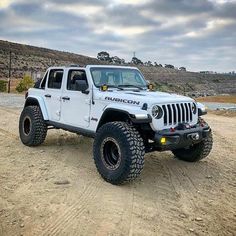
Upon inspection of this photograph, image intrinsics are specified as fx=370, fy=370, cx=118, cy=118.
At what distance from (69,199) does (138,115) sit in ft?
5.33

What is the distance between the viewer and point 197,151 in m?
7.10

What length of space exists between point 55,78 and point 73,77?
0.71 m

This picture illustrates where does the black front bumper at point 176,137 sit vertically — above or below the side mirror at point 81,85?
below

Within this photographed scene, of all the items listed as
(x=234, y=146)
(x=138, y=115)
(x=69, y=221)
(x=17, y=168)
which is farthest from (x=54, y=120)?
(x=234, y=146)

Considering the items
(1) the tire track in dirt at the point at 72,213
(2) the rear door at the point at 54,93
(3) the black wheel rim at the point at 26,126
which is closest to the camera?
(1) the tire track in dirt at the point at 72,213

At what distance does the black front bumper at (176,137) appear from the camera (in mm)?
5762

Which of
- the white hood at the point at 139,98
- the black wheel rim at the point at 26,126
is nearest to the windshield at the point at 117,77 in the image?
the white hood at the point at 139,98

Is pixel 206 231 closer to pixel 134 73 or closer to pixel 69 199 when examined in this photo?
pixel 69 199

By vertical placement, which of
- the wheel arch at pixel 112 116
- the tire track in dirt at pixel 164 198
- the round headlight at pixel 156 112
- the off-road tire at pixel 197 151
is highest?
the round headlight at pixel 156 112

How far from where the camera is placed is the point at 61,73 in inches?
312

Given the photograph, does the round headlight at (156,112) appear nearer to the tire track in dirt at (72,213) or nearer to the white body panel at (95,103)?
the white body panel at (95,103)

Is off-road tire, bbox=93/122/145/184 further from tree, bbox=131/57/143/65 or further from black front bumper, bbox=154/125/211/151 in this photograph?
tree, bbox=131/57/143/65

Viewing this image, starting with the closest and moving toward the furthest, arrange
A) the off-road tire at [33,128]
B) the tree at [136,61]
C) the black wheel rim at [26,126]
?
1. the off-road tire at [33,128]
2. the black wheel rim at [26,126]
3. the tree at [136,61]

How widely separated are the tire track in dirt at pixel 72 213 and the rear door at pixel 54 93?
2541 mm
